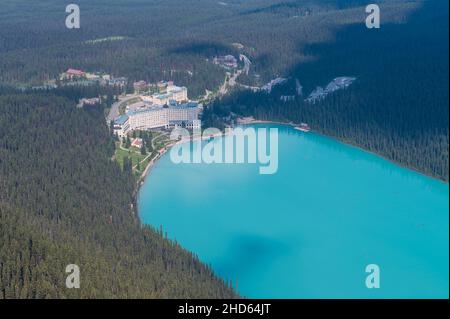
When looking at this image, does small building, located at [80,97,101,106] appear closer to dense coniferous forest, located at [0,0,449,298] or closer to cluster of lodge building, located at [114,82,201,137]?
dense coniferous forest, located at [0,0,449,298]

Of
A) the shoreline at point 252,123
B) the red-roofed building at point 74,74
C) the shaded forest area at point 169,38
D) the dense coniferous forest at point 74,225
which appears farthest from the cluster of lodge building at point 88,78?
the dense coniferous forest at point 74,225

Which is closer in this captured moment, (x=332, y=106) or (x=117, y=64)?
(x=332, y=106)

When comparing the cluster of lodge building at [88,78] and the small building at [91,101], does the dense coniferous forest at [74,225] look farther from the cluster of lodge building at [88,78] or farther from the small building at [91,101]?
the cluster of lodge building at [88,78]

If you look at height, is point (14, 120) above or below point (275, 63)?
below

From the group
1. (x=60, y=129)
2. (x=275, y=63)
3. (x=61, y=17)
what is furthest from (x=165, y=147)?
(x=61, y=17)

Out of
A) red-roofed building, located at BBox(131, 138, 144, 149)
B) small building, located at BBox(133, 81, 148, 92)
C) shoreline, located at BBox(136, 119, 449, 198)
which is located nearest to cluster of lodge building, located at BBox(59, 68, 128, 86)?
small building, located at BBox(133, 81, 148, 92)

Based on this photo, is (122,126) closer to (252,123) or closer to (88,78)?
(252,123)
